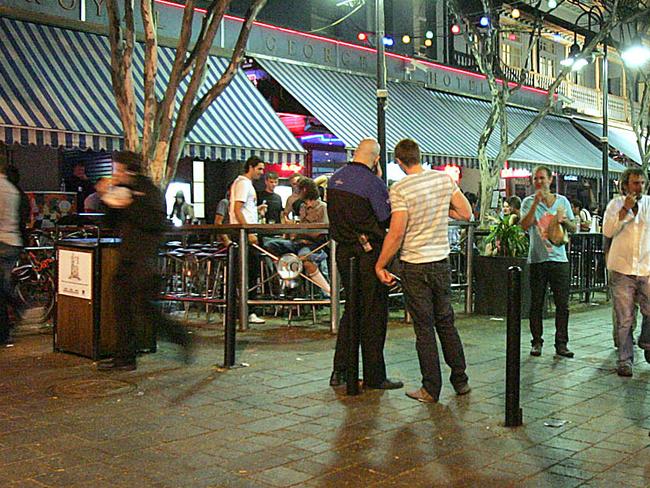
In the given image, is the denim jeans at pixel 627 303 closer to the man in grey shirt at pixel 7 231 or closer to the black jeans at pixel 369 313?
the black jeans at pixel 369 313

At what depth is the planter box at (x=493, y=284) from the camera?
11.1 meters

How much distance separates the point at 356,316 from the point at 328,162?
471 inches

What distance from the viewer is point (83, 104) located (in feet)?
39.7

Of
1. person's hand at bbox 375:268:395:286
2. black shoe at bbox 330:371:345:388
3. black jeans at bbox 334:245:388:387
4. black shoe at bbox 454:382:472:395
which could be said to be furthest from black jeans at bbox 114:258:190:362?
black shoe at bbox 454:382:472:395

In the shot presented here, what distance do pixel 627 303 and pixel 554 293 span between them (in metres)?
1.03

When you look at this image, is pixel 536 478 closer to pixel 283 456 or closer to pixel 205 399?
pixel 283 456

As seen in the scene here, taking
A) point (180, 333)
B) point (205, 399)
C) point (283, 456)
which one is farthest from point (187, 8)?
point (283, 456)

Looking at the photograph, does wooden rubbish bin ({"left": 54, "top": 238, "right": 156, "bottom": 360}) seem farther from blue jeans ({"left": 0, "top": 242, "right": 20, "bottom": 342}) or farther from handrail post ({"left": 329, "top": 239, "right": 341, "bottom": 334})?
handrail post ({"left": 329, "top": 239, "right": 341, "bottom": 334})

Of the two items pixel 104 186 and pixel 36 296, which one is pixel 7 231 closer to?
pixel 104 186

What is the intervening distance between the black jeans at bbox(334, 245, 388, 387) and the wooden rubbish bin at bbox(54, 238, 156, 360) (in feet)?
7.23

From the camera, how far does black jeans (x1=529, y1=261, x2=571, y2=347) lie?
27.1 ft

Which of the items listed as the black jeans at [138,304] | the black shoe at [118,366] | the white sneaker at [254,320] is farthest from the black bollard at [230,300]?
the white sneaker at [254,320]

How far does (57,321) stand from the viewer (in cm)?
819

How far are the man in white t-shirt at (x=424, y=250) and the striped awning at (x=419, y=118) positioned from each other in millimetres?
8533
